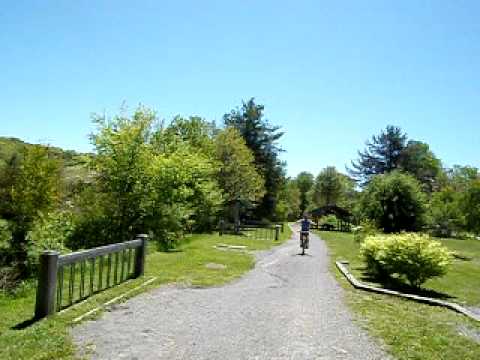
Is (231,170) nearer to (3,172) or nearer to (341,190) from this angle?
(3,172)

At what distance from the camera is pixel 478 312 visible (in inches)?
387

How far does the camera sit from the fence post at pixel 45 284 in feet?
21.1

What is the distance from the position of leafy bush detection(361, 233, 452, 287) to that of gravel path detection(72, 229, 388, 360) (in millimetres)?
2774

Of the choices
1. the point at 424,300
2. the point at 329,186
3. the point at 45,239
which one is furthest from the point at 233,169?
the point at 329,186

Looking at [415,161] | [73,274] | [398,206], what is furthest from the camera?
[415,161]

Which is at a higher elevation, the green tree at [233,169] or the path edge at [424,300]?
the green tree at [233,169]

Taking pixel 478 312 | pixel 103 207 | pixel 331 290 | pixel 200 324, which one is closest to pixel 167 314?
pixel 200 324

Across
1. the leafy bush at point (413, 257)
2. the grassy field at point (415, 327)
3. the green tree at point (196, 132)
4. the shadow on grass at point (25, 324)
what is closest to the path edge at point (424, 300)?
the grassy field at point (415, 327)

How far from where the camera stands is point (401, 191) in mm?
23078

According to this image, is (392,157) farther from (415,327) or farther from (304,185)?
(415,327)

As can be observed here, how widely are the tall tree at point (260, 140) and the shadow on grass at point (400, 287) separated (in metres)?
33.3

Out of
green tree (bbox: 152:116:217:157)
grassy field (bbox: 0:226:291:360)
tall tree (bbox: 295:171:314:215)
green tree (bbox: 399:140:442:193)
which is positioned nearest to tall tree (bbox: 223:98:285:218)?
green tree (bbox: 152:116:217:157)

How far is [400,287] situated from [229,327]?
6.94 meters

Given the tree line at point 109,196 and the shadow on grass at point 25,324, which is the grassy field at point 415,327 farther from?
the tree line at point 109,196
